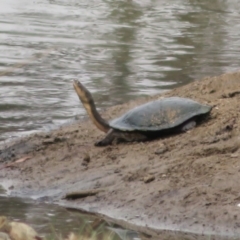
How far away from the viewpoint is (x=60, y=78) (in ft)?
37.2

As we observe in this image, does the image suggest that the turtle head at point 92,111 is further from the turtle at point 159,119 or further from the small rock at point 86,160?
the small rock at point 86,160

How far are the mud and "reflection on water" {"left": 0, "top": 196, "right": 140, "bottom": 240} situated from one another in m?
0.14

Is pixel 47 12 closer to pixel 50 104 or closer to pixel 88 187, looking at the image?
pixel 50 104

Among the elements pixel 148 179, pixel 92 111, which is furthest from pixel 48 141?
pixel 148 179


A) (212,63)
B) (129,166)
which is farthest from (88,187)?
(212,63)

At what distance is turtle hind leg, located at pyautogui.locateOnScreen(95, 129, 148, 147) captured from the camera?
714cm

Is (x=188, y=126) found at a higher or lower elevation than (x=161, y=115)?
lower

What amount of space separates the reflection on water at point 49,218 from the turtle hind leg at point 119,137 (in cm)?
114

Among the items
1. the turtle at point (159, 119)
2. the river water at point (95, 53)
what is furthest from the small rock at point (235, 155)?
the river water at point (95, 53)

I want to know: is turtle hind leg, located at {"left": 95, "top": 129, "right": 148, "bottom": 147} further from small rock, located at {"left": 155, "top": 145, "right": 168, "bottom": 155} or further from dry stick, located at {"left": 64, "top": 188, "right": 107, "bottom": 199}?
dry stick, located at {"left": 64, "top": 188, "right": 107, "bottom": 199}

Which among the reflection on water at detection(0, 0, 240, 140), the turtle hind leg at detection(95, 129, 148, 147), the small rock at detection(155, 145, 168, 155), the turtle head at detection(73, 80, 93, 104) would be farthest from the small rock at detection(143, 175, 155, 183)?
the turtle head at detection(73, 80, 93, 104)

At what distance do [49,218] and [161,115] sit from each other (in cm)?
158

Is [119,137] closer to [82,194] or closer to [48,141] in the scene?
[48,141]

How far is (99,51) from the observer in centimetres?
1359
